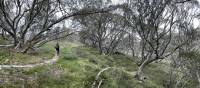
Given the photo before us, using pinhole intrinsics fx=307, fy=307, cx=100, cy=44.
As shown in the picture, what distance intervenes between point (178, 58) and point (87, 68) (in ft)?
34.7

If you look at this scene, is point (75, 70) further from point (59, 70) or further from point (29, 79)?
point (29, 79)

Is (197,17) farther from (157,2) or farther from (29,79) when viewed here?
(29,79)

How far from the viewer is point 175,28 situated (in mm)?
36062

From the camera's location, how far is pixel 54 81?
21.3 meters

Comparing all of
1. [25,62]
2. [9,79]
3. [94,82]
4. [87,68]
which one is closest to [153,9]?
[87,68]

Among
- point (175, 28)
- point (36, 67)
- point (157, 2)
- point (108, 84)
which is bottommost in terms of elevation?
point (108, 84)

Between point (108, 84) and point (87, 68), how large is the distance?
414 centimetres

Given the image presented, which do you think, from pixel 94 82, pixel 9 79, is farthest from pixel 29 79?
pixel 94 82

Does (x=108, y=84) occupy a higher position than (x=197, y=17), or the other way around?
(x=197, y=17)

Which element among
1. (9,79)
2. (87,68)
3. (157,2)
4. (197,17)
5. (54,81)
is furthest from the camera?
(197,17)

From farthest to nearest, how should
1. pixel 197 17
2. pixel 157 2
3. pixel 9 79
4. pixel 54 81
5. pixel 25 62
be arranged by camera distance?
pixel 197 17 < pixel 157 2 < pixel 25 62 < pixel 54 81 < pixel 9 79

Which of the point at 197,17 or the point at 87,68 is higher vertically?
the point at 197,17

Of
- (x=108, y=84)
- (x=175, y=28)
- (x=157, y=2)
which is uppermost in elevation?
(x=157, y=2)

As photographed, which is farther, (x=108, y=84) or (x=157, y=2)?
(x=157, y=2)
